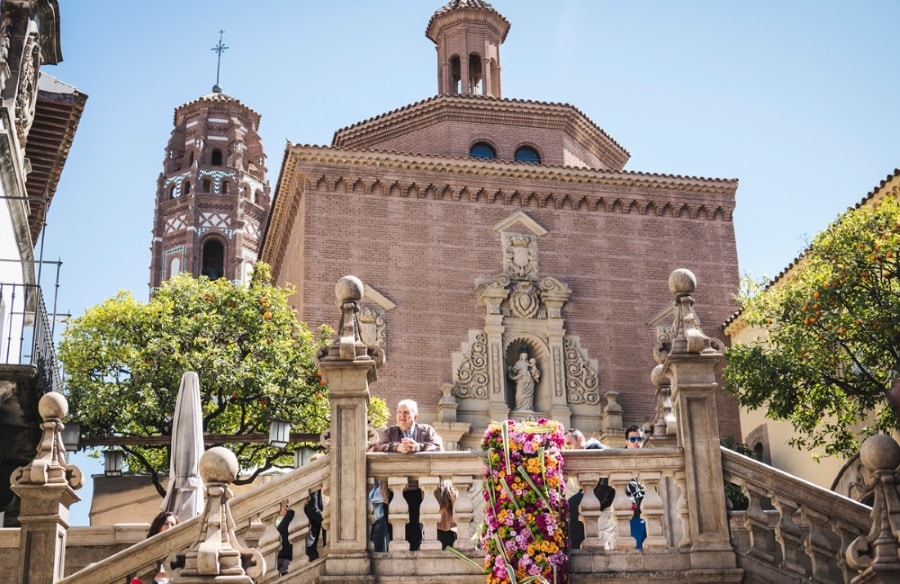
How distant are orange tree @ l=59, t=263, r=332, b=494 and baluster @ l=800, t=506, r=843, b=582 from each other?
1491cm

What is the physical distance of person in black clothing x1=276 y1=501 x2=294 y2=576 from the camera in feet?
31.2

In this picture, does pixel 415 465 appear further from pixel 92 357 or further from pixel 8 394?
pixel 92 357

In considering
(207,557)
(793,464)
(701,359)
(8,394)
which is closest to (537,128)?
(793,464)

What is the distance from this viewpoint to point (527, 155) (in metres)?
34.0

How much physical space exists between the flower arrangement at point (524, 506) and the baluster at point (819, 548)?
6.20ft

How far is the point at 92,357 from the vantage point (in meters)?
24.6

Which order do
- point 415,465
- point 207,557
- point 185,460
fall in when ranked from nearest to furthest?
1. point 207,557
2. point 415,465
3. point 185,460

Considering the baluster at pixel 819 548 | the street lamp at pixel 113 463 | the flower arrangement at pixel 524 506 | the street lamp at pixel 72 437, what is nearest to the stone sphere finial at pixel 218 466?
the flower arrangement at pixel 524 506

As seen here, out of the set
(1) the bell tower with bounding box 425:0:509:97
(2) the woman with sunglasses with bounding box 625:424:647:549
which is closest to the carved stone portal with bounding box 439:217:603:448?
(1) the bell tower with bounding box 425:0:509:97

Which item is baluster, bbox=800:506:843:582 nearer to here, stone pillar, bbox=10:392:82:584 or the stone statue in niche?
stone pillar, bbox=10:392:82:584

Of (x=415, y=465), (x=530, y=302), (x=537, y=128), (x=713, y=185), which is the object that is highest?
(x=537, y=128)

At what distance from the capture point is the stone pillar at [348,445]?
9094 millimetres

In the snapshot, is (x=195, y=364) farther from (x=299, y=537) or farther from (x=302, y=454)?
(x=299, y=537)

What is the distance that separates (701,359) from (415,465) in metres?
2.50
